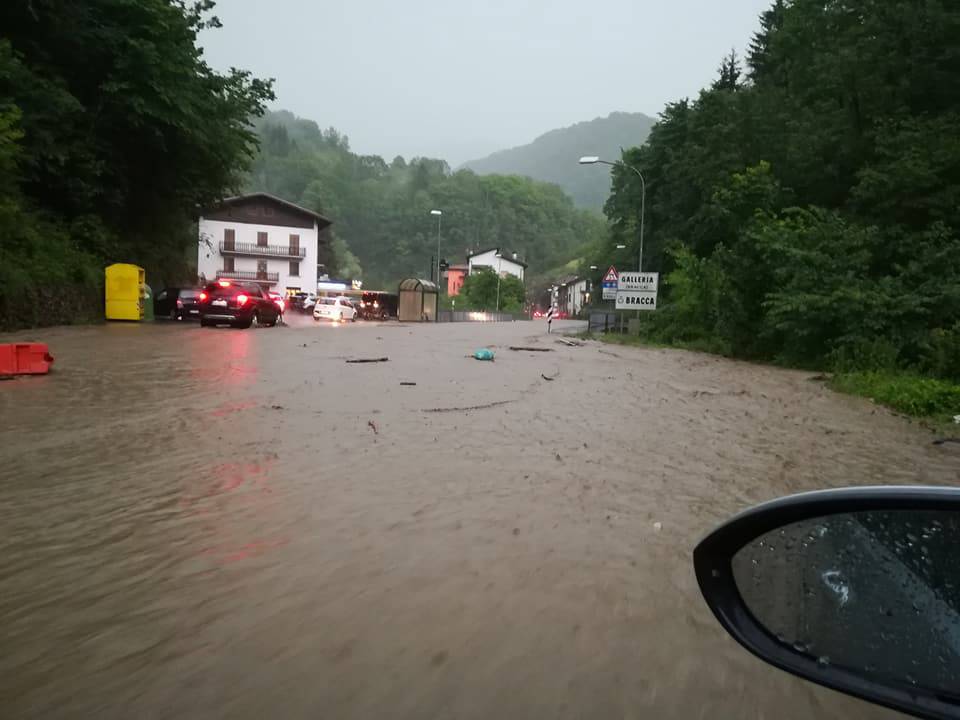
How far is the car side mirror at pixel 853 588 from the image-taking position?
1286 millimetres

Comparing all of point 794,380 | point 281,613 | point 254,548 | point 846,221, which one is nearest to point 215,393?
point 254,548

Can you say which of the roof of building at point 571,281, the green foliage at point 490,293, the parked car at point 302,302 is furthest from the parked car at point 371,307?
the roof of building at point 571,281

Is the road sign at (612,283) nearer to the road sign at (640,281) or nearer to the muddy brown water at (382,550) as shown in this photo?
the road sign at (640,281)

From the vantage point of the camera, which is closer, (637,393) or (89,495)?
(89,495)

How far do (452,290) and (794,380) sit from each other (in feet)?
397

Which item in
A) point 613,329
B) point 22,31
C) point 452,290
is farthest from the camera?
point 452,290

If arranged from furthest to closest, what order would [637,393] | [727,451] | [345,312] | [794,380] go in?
[345,312] < [794,380] < [637,393] < [727,451]

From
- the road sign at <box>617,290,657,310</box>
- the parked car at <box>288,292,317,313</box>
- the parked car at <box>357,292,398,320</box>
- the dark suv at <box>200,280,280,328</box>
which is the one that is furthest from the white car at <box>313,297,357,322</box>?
the road sign at <box>617,290,657,310</box>

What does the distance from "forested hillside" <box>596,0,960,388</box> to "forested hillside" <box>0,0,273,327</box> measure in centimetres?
1949

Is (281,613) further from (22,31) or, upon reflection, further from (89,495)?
(22,31)

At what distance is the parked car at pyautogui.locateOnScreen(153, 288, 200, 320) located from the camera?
29.2 m

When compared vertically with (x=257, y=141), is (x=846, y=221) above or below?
below

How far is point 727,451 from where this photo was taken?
6637 millimetres

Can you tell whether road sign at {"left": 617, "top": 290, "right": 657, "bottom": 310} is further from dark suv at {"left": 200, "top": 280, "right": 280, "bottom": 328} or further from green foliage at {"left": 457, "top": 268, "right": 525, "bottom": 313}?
green foliage at {"left": 457, "top": 268, "right": 525, "bottom": 313}
